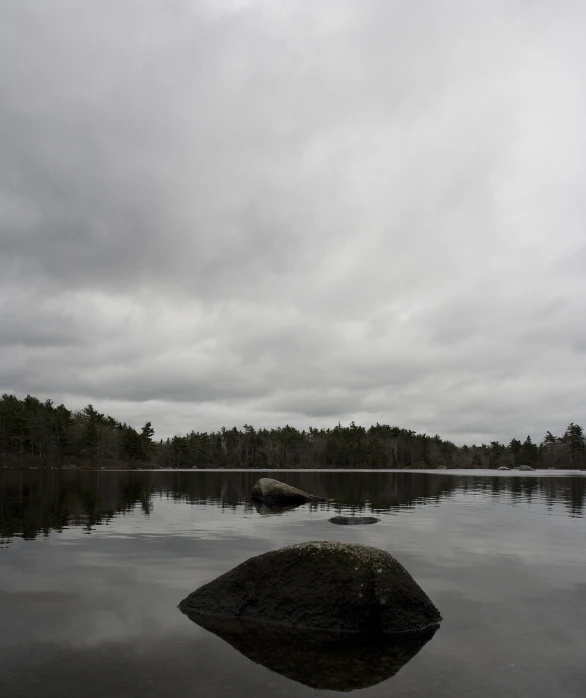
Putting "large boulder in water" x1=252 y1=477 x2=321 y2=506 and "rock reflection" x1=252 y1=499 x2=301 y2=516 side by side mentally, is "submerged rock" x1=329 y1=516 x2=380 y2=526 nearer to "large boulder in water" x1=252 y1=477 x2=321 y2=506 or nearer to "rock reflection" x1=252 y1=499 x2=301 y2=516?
"rock reflection" x1=252 y1=499 x2=301 y2=516

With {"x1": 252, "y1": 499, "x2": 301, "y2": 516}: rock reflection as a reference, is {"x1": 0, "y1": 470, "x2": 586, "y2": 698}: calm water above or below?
above

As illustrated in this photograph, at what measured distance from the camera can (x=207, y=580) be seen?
48.6ft

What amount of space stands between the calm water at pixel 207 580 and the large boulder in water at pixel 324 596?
0.81m

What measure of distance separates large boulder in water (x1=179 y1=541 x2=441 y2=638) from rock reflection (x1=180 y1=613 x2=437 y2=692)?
31 cm

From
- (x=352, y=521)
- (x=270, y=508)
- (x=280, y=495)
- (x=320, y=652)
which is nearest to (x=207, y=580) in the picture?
(x=320, y=652)

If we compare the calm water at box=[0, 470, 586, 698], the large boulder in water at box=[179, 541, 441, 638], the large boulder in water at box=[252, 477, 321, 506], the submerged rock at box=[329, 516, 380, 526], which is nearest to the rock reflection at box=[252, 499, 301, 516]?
the large boulder in water at box=[252, 477, 321, 506]

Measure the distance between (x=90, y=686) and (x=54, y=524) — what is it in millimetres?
21195

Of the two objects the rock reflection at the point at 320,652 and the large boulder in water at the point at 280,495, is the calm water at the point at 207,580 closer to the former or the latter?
the rock reflection at the point at 320,652

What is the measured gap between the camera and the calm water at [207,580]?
27.1 ft

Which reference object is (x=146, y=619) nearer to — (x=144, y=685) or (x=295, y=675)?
Answer: (x=144, y=685)

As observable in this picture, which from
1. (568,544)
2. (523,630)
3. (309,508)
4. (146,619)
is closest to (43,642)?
(146,619)

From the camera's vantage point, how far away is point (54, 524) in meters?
26.6

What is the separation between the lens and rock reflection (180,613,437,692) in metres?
8.58

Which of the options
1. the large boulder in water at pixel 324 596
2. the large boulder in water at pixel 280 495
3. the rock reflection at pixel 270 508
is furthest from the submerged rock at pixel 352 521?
the large boulder in water at pixel 324 596
